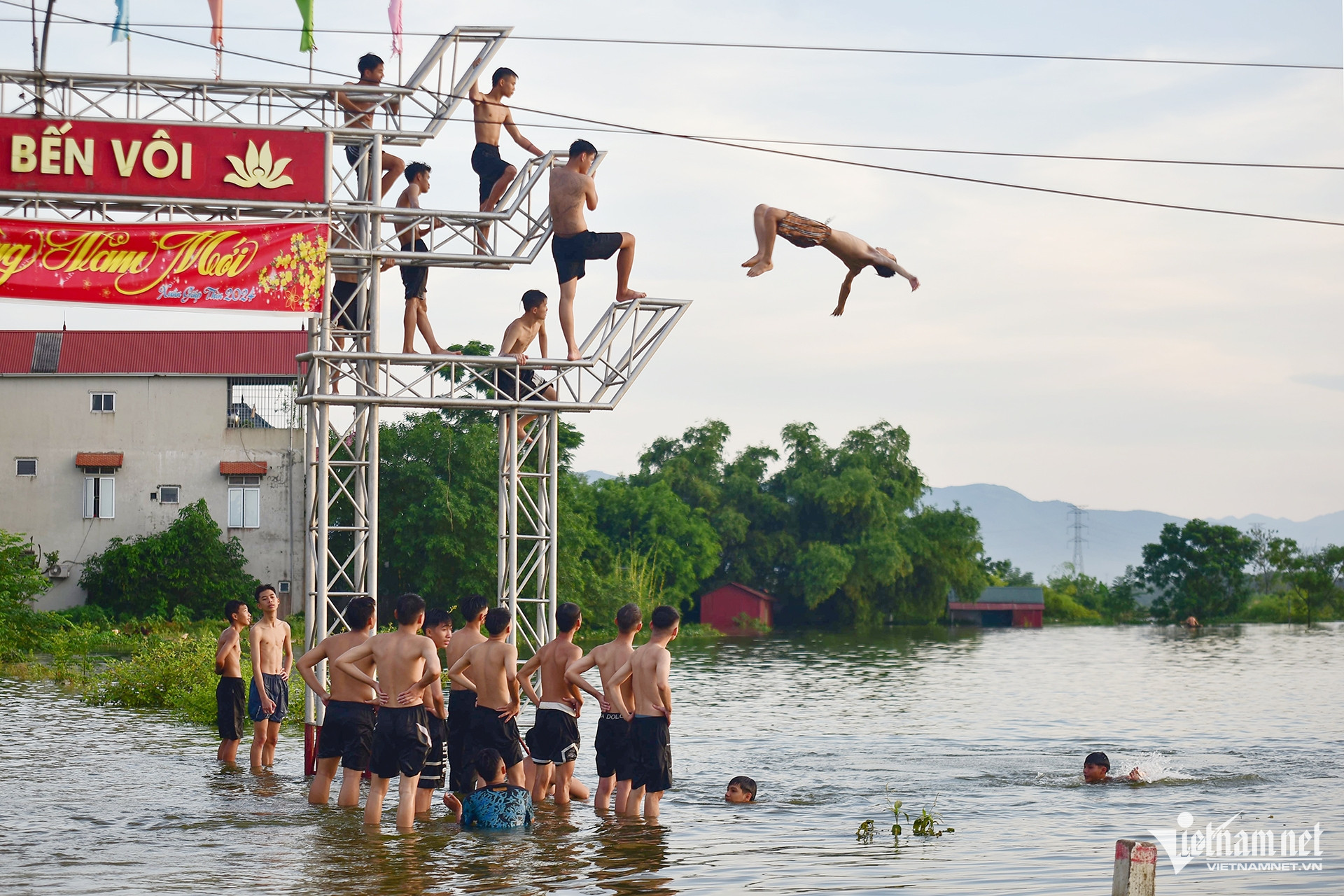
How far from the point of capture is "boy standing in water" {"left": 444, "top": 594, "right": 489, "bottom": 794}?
1132cm

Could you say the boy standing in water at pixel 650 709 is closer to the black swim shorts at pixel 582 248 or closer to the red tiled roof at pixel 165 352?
the black swim shorts at pixel 582 248

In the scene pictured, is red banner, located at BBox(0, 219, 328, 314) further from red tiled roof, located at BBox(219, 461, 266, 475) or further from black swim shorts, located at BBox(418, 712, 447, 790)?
red tiled roof, located at BBox(219, 461, 266, 475)

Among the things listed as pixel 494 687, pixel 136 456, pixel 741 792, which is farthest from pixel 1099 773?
pixel 136 456

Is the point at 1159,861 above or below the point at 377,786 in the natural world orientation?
below

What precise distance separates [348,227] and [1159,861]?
10.0 meters

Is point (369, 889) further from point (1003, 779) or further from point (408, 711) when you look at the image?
point (1003, 779)

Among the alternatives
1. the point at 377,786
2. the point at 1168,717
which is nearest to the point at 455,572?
the point at 1168,717

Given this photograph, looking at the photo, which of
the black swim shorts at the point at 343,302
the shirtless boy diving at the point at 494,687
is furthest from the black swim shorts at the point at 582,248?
the shirtless boy diving at the point at 494,687

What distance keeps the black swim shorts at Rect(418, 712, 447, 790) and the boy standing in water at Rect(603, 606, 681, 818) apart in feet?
5.21

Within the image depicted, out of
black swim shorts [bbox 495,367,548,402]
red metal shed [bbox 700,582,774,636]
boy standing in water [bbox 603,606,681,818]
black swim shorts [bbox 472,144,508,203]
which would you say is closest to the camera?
boy standing in water [bbox 603,606,681,818]

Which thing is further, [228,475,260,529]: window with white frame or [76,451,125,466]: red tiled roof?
[228,475,260,529]: window with white frame

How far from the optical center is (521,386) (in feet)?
48.7

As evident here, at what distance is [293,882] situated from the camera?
9.39 metres

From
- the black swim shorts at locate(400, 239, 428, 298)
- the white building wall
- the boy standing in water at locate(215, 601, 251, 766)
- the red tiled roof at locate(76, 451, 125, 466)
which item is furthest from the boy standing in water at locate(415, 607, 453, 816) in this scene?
the red tiled roof at locate(76, 451, 125, 466)
